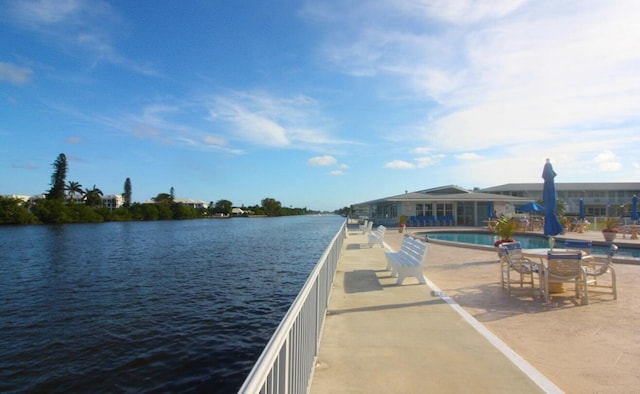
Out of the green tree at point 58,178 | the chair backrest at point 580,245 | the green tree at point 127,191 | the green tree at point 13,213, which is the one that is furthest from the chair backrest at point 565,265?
the green tree at point 127,191

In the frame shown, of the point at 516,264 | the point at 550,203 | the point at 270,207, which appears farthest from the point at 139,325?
the point at 270,207

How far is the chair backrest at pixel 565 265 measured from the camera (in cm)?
589

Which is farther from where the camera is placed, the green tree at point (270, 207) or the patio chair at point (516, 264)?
the green tree at point (270, 207)

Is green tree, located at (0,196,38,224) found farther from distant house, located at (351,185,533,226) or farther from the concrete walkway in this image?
the concrete walkway

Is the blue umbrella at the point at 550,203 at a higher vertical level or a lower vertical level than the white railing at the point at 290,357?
higher

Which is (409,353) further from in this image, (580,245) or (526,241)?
(526,241)

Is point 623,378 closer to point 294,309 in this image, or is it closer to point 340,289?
point 294,309

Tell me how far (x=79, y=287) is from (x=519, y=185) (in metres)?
60.7

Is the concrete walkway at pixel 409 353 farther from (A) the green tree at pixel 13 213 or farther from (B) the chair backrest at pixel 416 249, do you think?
(A) the green tree at pixel 13 213

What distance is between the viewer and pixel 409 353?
3812mm

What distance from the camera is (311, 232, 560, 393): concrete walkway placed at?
3.15m

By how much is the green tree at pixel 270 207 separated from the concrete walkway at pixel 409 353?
520ft

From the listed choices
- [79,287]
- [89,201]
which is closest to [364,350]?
[79,287]

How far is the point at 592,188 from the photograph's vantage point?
5562 centimetres
